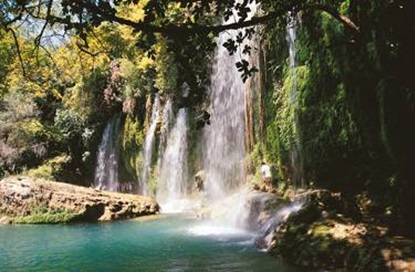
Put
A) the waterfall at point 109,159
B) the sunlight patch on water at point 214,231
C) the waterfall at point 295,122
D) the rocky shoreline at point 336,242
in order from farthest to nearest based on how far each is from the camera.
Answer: the waterfall at point 109,159 → the waterfall at point 295,122 → the sunlight patch on water at point 214,231 → the rocky shoreline at point 336,242

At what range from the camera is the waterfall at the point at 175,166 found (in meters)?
23.1

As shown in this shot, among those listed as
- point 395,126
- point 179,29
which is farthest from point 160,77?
point 179,29

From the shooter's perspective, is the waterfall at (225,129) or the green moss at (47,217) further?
the waterfall at (225,129)

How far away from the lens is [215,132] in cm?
2102

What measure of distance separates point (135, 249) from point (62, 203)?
827cm

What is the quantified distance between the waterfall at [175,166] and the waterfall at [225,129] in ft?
5.83

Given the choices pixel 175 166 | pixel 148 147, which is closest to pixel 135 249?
pixel 175 166

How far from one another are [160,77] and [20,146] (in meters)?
11.0

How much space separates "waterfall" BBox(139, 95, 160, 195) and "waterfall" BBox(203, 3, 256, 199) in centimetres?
403

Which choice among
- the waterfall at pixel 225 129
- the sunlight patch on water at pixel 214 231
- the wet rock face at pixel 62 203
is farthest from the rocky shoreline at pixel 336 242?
the wet rock face at pixel 62 203

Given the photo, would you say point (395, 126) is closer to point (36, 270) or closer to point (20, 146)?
point (36, 270)

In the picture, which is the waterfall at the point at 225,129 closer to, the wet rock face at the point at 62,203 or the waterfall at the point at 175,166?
the waterfall at the point at 175,166

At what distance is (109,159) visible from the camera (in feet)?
92.9

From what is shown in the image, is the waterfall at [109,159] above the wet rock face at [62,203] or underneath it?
above
